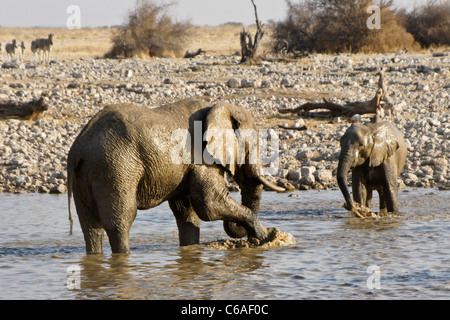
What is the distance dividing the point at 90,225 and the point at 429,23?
27.1m

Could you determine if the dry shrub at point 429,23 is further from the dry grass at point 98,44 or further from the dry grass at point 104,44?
the dry grass at point 98,44

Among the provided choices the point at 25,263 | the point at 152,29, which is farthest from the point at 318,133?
the point at 152,29

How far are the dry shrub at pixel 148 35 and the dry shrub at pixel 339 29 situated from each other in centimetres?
405

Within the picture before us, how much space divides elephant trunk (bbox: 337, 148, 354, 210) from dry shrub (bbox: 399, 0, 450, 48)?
20.4 m

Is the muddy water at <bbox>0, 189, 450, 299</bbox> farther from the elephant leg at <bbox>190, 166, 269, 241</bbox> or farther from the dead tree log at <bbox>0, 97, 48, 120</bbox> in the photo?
the dead tree log at <bbox>0, 97, 48, 120</bbox>

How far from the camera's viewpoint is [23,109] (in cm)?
1555

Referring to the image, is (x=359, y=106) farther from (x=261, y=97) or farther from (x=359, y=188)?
(x=359, y=188)

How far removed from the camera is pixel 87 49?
35781 millimetres

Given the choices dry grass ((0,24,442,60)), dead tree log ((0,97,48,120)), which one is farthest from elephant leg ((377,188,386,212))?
dry grass ((0,24,442,60))

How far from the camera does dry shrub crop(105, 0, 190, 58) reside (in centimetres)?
2938

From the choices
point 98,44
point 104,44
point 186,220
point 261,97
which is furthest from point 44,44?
point 186,220
